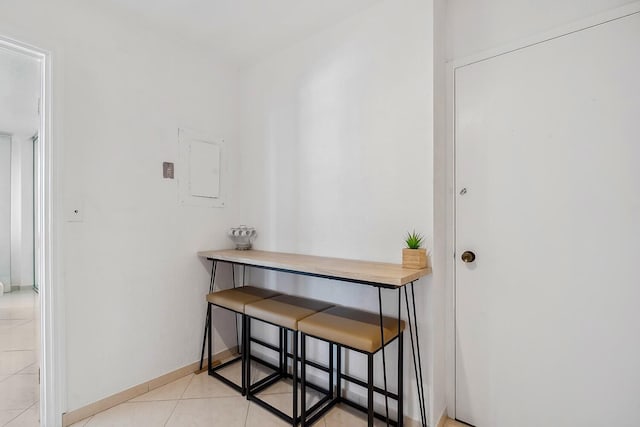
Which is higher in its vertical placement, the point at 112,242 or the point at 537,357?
the point at 112,242

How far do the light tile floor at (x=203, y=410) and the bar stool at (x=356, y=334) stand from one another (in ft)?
0.41

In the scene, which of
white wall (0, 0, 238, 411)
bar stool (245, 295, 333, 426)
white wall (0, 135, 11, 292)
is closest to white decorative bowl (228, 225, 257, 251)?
white wall (0, 0, 238, 411)

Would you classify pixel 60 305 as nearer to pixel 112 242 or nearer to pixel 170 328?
pixel 112 242

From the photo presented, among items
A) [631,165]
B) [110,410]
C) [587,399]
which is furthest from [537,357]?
[110,410]

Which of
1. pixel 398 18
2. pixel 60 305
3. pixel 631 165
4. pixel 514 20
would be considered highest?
pixel 398 18

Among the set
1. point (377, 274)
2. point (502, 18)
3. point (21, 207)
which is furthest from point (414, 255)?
point (21, 207)

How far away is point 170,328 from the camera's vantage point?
223 centimetres

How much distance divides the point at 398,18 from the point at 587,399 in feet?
7.11

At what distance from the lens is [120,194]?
1984mm

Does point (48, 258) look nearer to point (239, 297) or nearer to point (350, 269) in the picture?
point (239, 297)

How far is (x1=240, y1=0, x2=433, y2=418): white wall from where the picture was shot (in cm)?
172

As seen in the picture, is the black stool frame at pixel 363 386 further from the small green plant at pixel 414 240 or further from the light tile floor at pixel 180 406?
the small green plant at pixel 414 240

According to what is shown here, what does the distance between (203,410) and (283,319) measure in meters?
0.79

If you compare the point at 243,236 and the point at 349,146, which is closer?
the point at 349,146
